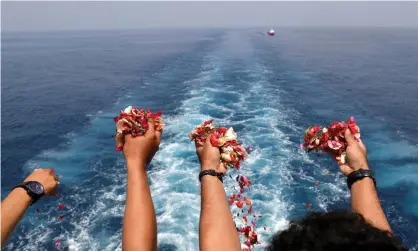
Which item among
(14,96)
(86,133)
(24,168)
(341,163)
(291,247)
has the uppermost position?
(14,96)

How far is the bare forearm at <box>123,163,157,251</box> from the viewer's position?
2664 millimetres

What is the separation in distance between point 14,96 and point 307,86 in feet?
158

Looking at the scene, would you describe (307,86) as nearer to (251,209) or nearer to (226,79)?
(226,79)

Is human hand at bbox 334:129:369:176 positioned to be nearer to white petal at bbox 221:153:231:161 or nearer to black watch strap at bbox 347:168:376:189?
black watch strap at bbox 347:168:376:189

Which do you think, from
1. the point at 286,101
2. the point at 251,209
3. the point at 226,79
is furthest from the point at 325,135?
the point at 226,79

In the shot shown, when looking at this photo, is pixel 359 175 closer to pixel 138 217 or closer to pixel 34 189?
pixel 138 217

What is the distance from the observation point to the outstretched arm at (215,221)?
248cm

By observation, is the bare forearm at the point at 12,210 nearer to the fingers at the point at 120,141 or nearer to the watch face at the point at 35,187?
the watch face at the point at 35,187

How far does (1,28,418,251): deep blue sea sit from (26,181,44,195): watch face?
12.6 meters

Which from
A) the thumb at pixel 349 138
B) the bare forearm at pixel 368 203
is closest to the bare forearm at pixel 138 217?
the bare forearm at pixel 368 203

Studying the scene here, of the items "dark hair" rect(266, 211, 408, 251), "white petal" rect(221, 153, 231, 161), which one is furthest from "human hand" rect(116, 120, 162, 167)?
"dark hair" rect(266, 211, 408, 251)

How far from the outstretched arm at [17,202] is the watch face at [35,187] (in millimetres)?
57

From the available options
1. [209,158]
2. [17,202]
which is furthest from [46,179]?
[209,158]

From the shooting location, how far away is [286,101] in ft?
127
